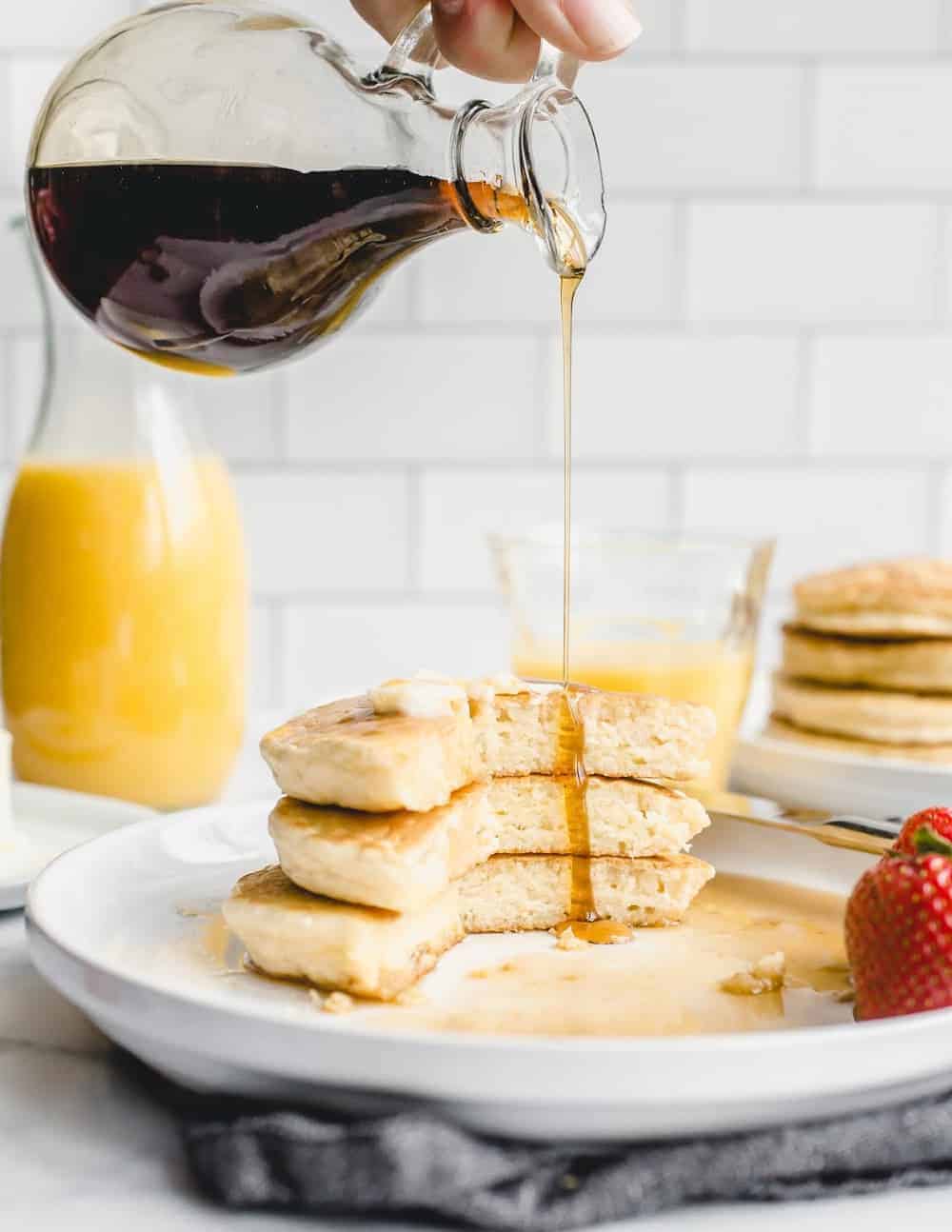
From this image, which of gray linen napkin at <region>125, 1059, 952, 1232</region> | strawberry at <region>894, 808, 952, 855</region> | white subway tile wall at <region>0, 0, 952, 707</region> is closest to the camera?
gray linen napkin at <region>125, 1059, 952, 1232</region>

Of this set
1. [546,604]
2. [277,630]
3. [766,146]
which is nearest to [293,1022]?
[546,604]

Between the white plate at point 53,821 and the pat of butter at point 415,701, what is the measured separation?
0.38 metres

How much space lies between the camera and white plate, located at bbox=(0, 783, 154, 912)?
1.27 metres

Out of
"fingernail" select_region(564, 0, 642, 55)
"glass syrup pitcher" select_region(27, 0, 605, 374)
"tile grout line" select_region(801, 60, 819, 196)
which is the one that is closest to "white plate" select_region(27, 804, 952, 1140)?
"glass syrup pitcher" select_region(27, 0, 605, 374)

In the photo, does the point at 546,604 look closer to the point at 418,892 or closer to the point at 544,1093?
the point at 418,892

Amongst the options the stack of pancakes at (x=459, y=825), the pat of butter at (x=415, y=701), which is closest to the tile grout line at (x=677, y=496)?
the stack of pancakes at (x=459, y=825)

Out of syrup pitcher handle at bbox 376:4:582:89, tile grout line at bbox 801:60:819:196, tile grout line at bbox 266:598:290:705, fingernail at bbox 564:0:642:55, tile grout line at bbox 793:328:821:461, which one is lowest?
tile grout line at bbox 266:598:290:705

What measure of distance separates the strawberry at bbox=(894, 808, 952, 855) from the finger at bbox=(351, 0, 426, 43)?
95cm

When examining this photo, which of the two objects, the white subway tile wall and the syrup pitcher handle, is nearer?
the syrup pitcher handle

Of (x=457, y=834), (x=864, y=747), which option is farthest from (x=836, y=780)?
(x=457, y=834)

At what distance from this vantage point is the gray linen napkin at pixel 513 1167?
0.67 meters

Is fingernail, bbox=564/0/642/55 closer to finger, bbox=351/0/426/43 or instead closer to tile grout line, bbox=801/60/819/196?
finger, bbox=351/0/426/43

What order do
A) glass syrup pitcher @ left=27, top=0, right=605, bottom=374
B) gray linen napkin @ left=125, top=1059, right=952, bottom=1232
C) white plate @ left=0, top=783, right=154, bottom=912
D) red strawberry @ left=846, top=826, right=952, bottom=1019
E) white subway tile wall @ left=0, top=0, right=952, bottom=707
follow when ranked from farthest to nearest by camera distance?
1. white subway tile wall @ left=0, top=0, right=952, bottom=707
2. white plate @ left=0, top=783, right=154, bottom=912
3. glass syrup pitcher @ left=27, top=0, right=605, bottom=374
4. red strawberry @ left=846, top=826, right=952, bottom=1019
5. gray linen napkin @ left=125, top=1059, right=952, bottom=1232

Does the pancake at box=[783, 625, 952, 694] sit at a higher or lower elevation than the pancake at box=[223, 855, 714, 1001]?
higher
